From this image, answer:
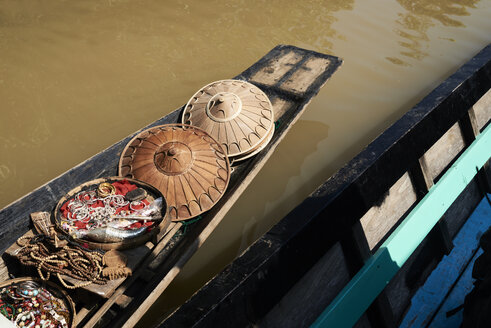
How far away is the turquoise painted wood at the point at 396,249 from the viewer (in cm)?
231

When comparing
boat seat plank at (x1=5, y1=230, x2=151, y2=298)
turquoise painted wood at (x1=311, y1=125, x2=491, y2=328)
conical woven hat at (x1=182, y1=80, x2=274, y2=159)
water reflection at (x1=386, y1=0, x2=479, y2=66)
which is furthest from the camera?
water reflection at (x1=386, y1=0, x2=479, y2=66)

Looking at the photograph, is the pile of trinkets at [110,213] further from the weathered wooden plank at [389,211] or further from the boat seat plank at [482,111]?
the boat seat plank at [482,111]

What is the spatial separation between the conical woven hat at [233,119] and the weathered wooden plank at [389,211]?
4.78 feet

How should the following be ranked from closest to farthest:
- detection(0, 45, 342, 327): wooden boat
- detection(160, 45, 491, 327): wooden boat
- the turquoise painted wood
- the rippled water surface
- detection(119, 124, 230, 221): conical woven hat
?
detection(160, 45, 491, 327): wooden boat < the turquoise painted wood < detection(0, 45, 342, 327): wooden boat < detection(119, 124, 230, 221): conical woven hat < the rippled water surface

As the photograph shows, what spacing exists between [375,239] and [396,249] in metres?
0.28

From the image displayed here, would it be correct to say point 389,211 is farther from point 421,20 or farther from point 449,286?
point 421,20

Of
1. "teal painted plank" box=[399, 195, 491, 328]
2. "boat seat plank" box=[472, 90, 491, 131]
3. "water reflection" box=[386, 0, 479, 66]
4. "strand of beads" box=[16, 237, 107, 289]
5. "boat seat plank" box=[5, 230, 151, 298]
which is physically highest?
"strand of beads" box=[16, 237, 107, 289]

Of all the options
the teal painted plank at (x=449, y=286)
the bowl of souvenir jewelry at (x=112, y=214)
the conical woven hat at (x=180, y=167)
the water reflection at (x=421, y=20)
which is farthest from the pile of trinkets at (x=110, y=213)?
the water reflection at (x=421, y=20)

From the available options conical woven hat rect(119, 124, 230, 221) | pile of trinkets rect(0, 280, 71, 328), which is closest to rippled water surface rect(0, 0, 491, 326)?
conical woven hat rect(119, 124, 230, 221)

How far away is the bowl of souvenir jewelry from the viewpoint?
2812 mm

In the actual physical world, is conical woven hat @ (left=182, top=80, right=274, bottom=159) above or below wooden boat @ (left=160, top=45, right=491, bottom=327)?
above

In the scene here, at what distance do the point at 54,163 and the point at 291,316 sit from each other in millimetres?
3613

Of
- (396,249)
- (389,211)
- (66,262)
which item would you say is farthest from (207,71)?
(396,249)

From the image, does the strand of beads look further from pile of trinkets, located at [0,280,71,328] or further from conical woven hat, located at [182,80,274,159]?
conical woven hat, located at [182,80,274,159]
